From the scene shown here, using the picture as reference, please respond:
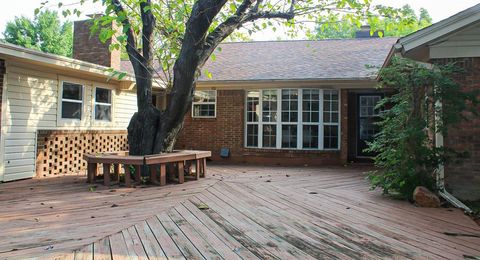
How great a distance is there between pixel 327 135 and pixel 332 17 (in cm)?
370

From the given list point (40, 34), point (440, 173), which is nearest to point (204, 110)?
point (440, 173)

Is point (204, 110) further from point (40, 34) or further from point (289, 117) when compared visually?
→ point (40, 34)

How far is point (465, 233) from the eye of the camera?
375cm

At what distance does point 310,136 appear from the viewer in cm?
1064

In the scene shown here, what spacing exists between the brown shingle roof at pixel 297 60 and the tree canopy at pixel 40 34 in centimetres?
2406

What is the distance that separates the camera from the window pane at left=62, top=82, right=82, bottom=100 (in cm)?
841

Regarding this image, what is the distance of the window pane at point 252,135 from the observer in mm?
11094

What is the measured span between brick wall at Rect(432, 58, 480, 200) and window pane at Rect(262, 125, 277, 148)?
563 centimetres

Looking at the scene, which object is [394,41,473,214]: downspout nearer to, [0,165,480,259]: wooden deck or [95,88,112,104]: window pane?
[0,165,480,259]: wooden deck

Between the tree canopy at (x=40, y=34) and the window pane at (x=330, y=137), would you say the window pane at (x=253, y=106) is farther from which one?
the tree canopy at (x=40, y=34)

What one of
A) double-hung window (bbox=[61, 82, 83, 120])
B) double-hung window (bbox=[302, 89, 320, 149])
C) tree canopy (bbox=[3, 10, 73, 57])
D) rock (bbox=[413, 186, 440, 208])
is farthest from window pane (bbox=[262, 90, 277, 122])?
tree canopy (bbox=[3, 10, 73, 57])

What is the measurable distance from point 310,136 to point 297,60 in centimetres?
306

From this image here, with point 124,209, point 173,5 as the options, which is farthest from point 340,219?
point 173,5

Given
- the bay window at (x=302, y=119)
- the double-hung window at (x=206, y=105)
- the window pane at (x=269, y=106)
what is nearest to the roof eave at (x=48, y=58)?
the double-hung window at (x=206, y=105)
